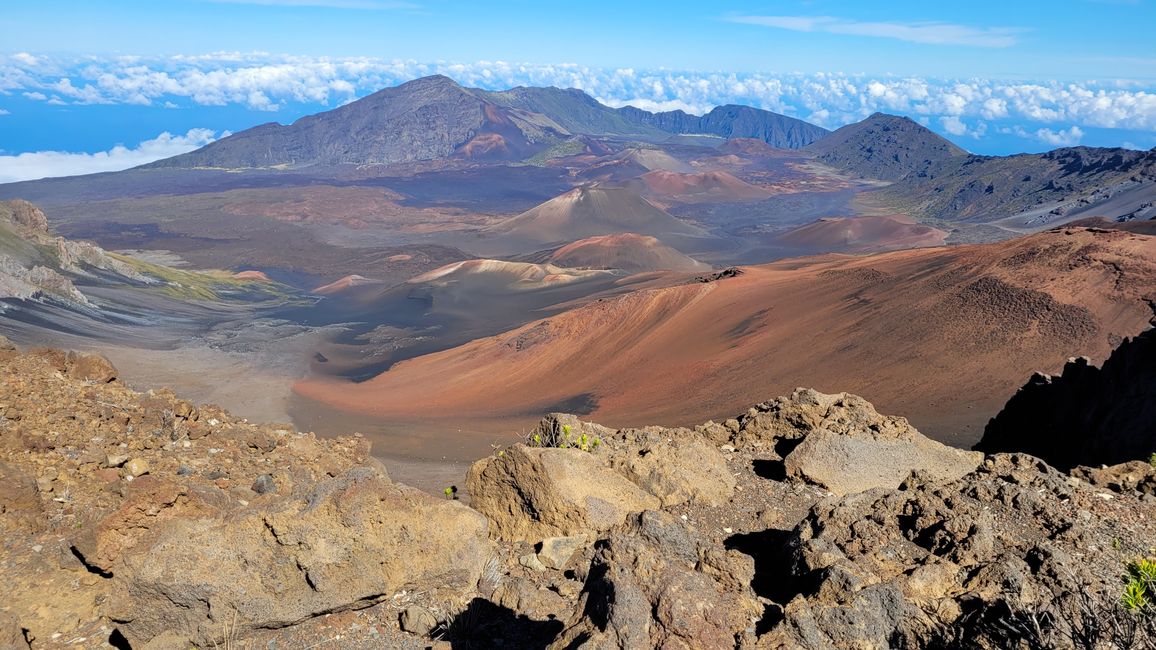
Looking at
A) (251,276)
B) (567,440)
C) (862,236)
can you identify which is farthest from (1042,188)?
(567,440)

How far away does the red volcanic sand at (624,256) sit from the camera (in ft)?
218

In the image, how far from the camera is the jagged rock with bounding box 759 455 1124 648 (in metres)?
3.72

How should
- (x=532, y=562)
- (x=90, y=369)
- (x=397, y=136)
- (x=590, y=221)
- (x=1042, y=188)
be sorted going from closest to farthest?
(x=532, y=562) < (x=90, y=369) < (x=590, y=221) < (x=1042, y=188) < (x=397, y=136)

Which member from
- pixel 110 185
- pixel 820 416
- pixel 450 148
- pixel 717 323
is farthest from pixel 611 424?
pixel 450 148

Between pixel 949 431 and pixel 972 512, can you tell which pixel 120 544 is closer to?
pixel 972 512

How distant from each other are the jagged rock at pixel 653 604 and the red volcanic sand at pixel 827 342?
14.3m

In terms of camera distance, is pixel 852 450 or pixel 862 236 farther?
pixel 862 236

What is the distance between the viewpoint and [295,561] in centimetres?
513

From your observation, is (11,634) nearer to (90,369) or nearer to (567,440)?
(567,440)

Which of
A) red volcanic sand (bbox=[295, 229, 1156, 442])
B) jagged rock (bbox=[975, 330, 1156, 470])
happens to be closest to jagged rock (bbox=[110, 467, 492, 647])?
jagged rock (bbox=[975, 330, 1156, 470])

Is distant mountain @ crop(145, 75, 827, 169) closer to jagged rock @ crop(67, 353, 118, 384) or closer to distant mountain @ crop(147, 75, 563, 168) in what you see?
distant mountain @ crop(147, 75, 563, 168)

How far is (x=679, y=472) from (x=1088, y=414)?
7.14 metres

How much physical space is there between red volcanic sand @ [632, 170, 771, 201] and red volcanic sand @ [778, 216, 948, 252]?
40.8 meters

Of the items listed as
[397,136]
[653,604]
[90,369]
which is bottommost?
[90,369]
